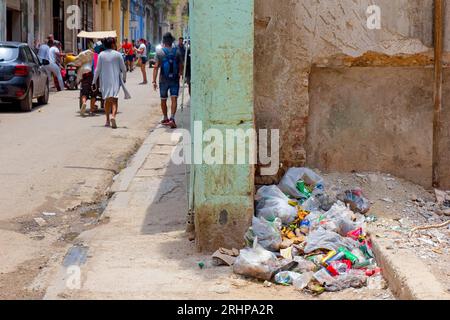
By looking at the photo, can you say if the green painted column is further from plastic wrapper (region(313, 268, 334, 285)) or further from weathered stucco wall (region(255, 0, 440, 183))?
weathered stucco wall (region(255, 0, 440, 183))

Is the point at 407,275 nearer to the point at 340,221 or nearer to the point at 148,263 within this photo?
the point at 340,221

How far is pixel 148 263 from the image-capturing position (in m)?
5.36

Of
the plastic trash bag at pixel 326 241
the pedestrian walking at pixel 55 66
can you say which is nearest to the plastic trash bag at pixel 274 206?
the plastic trash bag at pixel 326 241

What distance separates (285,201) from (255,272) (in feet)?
3.77

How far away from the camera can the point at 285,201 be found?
5.99m

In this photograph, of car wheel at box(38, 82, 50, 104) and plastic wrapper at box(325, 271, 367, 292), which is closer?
plastic wrapper at box(325, 271, 367, 292)

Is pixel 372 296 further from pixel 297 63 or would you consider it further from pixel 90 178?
pixel 90 178

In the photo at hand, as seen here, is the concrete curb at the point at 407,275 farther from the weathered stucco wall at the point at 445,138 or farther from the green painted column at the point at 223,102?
the weathered stucco wall at the point at 445,138

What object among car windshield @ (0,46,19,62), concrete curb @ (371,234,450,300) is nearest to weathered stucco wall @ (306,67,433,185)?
concrete curb @ (371,234,450,300)

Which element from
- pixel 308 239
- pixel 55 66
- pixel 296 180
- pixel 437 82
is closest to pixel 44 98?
pixel 55 66

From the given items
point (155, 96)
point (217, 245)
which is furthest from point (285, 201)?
point (155, 96)

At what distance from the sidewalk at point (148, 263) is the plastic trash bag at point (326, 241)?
0.58 m

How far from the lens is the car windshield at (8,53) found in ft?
52.9

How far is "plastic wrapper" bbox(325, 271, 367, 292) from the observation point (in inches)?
189
